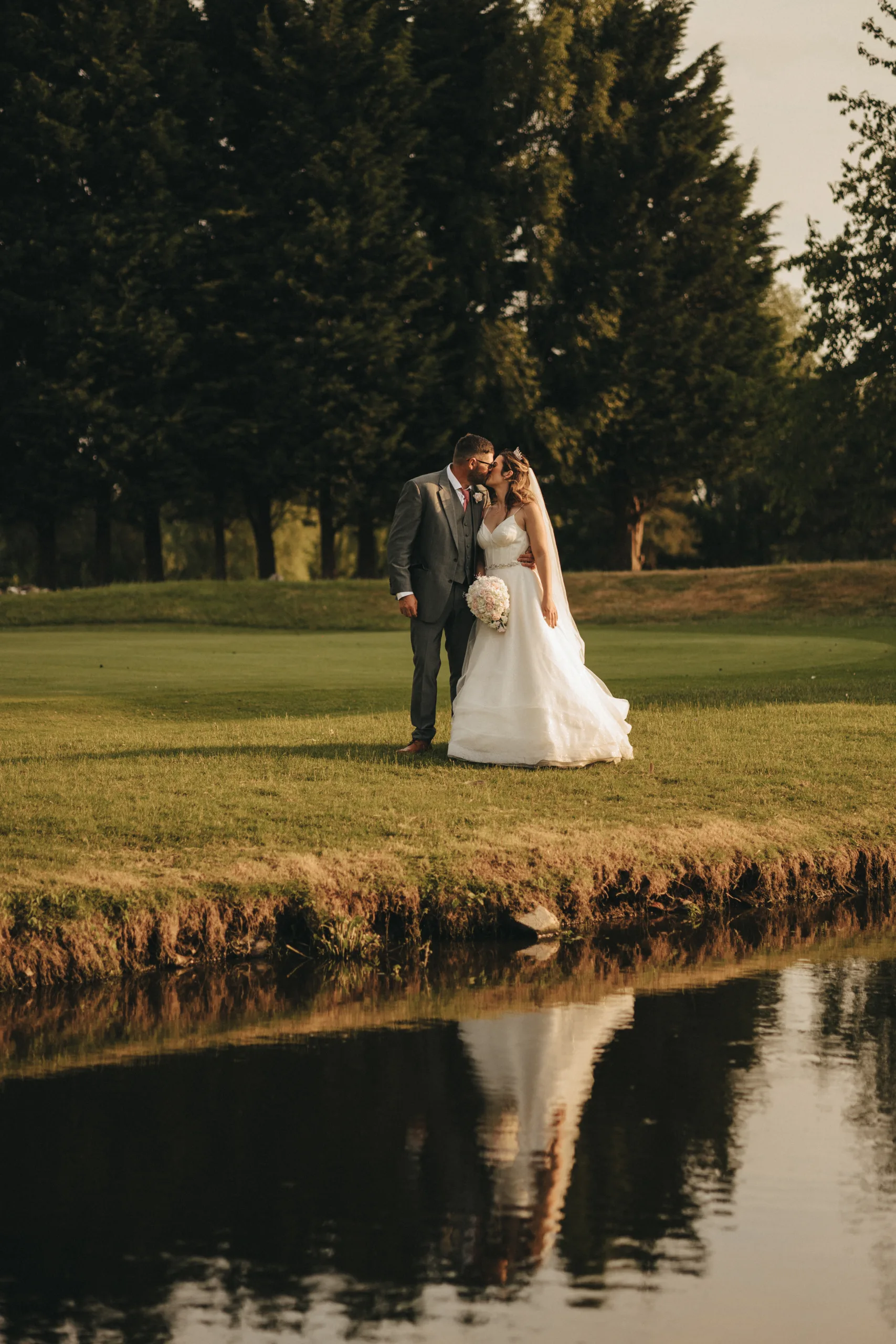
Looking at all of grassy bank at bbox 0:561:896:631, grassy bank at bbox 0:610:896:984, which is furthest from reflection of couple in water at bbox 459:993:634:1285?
grassy bank at bbox 0:561:896:631

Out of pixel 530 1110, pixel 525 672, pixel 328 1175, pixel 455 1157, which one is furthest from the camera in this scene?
pixel 525 672

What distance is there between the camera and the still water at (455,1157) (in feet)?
16.0

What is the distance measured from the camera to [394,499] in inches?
2079

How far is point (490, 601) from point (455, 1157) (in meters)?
7.24

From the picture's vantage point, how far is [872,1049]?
290 inches

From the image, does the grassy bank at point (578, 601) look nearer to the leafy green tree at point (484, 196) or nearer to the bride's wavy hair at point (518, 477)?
the leafy green tree at point (484, 196)

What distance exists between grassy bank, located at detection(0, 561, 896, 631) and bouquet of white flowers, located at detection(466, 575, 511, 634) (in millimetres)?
25177

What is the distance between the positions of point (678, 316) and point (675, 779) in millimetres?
46474

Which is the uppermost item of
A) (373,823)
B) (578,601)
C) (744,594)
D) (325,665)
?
(744,594)

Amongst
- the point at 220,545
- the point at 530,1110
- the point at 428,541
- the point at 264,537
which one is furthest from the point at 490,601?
the point at 220,545

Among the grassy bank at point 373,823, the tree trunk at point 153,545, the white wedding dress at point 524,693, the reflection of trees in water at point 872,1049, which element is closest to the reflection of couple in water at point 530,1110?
the reflection of trees in water at point 872,1049

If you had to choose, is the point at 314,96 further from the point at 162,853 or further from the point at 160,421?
the point at 162,853

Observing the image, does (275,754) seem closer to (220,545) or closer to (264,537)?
(264,537)

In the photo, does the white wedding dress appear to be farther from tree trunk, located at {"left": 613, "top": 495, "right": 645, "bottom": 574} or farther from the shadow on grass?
tree trunk, located at {"left": 613, "top": 495, "right": 645, "bottom": 574}
